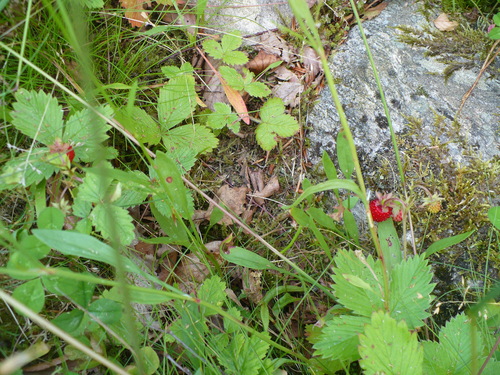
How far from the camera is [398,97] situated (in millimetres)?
2082

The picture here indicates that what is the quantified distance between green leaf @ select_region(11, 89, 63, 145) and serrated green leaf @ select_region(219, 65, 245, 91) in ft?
2.72

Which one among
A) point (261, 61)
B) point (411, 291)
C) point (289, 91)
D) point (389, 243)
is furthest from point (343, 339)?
point (261, 61)

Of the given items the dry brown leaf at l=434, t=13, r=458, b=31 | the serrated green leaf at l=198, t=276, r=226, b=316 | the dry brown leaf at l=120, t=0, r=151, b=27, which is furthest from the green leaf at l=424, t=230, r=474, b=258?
the dry brown leaf at l=120, t=0, r=151, b=27

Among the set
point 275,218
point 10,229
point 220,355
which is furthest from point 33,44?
point 220,355

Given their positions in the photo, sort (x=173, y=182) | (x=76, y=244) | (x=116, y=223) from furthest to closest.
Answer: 1. (x=173, y=182)
2. (x=116, y=223)
3. (x=76, y=244)

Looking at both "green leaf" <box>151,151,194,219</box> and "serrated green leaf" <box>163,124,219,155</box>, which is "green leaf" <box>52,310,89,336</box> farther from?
"serrated green leaf" <box>163,124,219,155</box>

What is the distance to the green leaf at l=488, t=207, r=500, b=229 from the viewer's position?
5.42 feet

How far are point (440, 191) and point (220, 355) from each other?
1.12 meters

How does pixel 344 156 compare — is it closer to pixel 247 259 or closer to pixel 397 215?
pixel 397 215

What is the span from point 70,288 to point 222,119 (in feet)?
3.59

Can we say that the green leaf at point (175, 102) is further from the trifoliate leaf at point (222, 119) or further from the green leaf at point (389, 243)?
the green leaf at point (389, 243)

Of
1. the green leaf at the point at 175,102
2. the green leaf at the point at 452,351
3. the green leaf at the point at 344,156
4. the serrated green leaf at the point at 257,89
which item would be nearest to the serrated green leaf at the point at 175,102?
the green leaf at the point at 175,102

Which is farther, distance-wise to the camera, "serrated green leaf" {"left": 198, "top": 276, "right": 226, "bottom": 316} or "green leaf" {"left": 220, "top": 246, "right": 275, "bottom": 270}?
"green leaf" {"left": 220, "top": 246, "right": 275, "bottom": 270}

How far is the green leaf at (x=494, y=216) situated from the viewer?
1.65 meters
